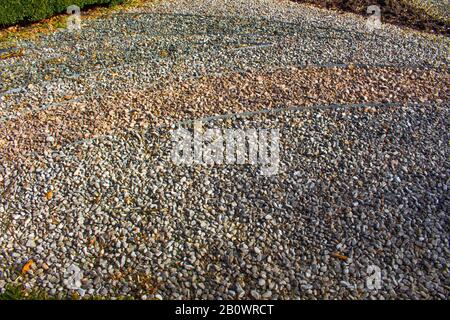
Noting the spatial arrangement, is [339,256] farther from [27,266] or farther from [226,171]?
[27,266]

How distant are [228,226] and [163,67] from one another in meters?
3.65

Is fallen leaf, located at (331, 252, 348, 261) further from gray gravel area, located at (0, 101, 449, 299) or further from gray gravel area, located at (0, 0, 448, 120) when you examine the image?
gray gravel area, located at (0, 0, 448, 120)

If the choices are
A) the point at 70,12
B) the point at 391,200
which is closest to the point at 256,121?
the point at 391,200

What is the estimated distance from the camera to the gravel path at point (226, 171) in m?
3.50

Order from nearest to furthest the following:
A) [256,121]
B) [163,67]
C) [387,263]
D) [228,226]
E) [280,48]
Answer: [387,263] → [228,226] → [256,121] → [163,67] → [280,48]

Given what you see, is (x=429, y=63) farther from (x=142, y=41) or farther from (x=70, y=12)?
(x=70, y=12)

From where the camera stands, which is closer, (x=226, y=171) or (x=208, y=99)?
(x=226, y=171)

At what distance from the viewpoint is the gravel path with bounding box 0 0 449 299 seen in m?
3.50

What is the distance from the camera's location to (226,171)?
14.9ft

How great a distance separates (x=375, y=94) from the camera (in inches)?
227

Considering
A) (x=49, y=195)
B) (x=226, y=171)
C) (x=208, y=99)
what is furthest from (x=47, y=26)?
(x=226, y=171)

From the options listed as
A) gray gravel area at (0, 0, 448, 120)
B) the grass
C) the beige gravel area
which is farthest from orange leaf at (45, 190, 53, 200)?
the grass

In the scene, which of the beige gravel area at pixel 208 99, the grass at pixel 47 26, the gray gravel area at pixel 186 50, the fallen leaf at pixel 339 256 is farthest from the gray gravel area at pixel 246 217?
the grass at pixel 47 26

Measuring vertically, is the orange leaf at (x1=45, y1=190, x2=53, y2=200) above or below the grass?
below
